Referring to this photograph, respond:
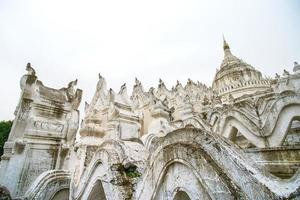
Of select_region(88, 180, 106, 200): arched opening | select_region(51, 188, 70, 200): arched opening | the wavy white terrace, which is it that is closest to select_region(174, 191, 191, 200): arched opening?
the wavy white terrace

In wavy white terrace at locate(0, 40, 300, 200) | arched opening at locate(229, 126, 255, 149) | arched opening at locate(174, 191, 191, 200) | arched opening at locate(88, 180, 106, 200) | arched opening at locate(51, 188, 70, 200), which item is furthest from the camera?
arched opening at locate(229, 126, 255, 149)

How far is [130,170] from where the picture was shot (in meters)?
4.11

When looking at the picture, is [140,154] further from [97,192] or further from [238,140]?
[238,140]

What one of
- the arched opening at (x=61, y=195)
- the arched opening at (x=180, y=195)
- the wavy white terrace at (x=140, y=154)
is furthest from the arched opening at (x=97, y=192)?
the arched opening at (x=180, y=195)

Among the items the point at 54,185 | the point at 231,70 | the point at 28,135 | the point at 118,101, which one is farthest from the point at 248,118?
the point at 231,70

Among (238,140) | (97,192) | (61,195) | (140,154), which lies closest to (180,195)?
(140,154)

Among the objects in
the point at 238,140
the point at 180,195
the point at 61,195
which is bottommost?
the point at 180,195

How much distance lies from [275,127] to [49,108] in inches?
357

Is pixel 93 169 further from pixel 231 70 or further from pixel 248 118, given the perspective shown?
pixel 231 70

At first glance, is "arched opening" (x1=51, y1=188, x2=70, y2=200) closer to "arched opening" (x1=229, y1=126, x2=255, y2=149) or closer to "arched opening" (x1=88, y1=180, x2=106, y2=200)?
"arched opening" (x1=88, y1=180, x2=106, y2=200)

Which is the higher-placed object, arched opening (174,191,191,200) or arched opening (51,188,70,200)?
arched opening (51,188,70,200)

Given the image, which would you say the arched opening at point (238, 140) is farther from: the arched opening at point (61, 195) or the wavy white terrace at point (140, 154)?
the arched opening at point (61, 195)

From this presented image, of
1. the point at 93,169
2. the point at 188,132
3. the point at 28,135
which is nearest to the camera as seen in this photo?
the point at 188,132

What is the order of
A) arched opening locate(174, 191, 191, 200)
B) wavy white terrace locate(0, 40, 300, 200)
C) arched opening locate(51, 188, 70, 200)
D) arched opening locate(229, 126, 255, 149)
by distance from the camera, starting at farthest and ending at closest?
arched opening locate(229, 126, 255, 149), arched opening locate(51, 188, 70, 200), arched opening locate(174, 191, 191, 200), wavy white terrace locate(0, 40, 300, 200)
